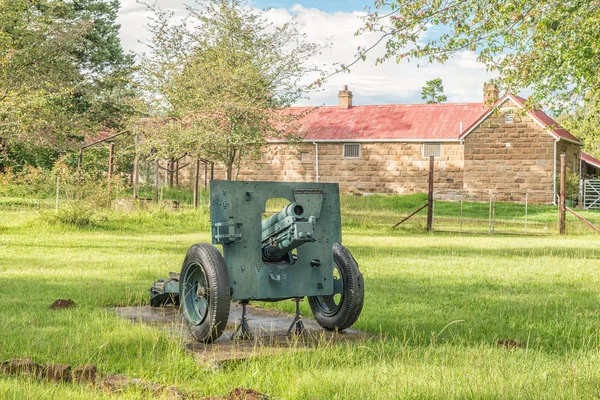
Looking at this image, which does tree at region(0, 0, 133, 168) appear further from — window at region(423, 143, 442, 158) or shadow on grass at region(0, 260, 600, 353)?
window at region(423, 143, 442, 158)

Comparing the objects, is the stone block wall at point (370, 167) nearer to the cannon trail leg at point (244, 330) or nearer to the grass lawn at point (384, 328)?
the grass lawn at point (384, 328)

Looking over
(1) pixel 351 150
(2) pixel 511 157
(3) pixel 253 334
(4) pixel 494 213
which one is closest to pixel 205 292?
(3) pixel 253 334

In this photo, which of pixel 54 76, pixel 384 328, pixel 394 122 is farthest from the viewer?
pixel 394 122

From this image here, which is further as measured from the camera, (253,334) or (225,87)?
(225,87)

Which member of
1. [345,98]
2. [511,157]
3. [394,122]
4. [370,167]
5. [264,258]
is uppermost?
[345,98]

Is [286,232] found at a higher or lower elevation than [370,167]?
lower

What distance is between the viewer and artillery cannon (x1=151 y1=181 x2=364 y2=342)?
631cm

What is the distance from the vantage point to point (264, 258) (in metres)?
6.92

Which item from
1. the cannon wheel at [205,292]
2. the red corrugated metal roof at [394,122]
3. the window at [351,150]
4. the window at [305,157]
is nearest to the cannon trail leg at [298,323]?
the cannon wheel at [205,292]

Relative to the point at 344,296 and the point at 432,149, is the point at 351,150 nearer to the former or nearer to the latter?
the point at 432,149

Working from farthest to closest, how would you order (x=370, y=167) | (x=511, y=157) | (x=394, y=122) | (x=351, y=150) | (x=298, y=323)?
(x=394, y=122)
(x=351, y=150)
(x=370, y=167)
(x=511, y=157)
(x=298, y=323)

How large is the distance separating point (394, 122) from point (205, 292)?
1383 inches

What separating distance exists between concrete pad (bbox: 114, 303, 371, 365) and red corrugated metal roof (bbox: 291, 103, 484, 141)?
102 ft

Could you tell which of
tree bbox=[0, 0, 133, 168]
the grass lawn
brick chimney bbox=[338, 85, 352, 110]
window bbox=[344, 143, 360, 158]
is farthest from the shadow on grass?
brick chimney bbox=[338, 85, 352, 110]
